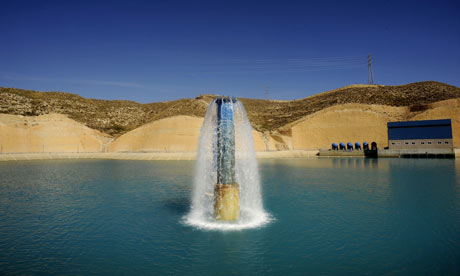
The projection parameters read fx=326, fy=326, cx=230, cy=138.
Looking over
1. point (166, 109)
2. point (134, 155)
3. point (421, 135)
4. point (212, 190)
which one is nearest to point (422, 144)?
point (421, 135)

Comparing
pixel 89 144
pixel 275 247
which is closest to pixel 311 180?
pixel 275 247

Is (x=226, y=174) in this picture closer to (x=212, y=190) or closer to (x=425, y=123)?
(x=212, y=190)

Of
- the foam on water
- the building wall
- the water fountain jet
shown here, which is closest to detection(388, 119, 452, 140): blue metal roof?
the building wall

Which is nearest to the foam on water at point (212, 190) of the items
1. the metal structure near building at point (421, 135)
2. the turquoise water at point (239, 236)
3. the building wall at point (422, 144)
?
the turquoise water at point (239, 236)

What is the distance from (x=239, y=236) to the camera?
36.2 ft

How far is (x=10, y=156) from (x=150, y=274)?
56.3 metres

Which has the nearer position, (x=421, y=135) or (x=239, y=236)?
(x=239, y=236)

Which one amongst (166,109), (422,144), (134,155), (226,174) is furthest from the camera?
(166,109)

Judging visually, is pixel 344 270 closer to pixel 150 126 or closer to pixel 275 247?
pixel 275 247

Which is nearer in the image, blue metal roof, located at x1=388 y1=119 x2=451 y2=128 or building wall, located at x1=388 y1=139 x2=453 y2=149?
building wall, located at x1=388 y1=139 x2=453 y2=149

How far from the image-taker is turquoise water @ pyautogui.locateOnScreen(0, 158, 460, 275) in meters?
8.69

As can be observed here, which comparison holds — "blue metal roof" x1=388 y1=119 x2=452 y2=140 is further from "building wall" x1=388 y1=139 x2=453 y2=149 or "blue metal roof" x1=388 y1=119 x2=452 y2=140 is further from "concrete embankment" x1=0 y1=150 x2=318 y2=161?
"concrete embankment" x1=0 y1=150 x2=318 y2=161

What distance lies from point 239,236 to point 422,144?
169 ft

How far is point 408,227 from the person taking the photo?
39.1 ft
